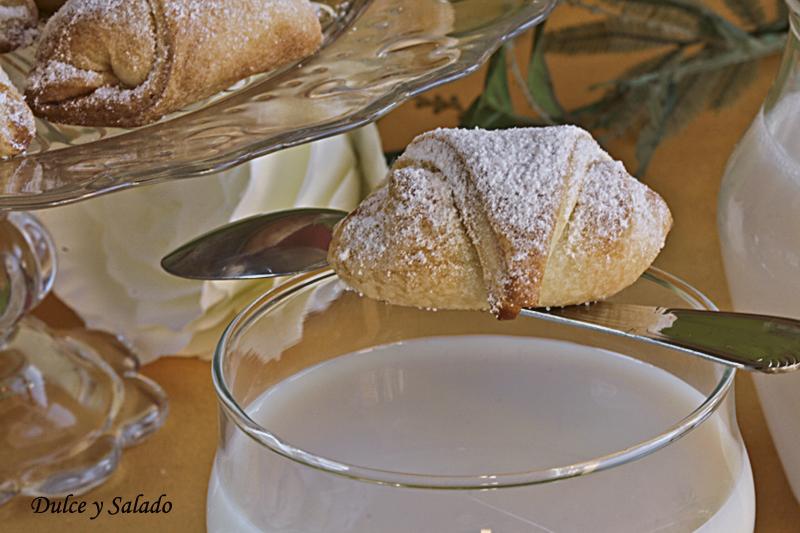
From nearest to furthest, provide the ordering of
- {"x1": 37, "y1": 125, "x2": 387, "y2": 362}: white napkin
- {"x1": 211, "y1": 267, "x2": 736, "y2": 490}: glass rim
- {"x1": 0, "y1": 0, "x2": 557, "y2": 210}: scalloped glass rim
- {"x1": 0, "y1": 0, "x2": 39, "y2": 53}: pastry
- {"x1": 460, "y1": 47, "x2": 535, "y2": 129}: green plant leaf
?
{"x1": 211, "y1": 267, "x2": 736, "y2": 490}: glass rim, {"x1": 0, "y1": 0, "x2": 557, "y2": 210}: scalloped glass rim, {"x1": 0, "y1": 0, "x2": 39, "y2": 53}: pastry, {"x1": 37, "y1": 125, "x2": 387, "y2": 362}: white napkin, {"x1": 460, "y1": 47, "x2": 535, "y2": 129}: green plant leaf

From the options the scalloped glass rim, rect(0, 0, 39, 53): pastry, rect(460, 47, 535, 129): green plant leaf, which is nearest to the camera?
the scalloped glass rim

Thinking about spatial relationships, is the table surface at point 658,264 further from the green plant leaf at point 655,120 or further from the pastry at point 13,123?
the pastry at point 13,123

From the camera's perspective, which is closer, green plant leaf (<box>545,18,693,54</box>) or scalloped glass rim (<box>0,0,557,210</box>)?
scalloped glass rim (<box>0,0,557,210</box>)

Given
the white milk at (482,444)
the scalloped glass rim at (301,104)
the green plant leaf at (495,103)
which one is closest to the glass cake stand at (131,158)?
the scalloped glass rim at (301,104)

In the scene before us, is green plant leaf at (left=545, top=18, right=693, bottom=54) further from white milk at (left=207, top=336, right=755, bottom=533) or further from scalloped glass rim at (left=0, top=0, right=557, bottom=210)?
white milk at (left=207, top=336, right=755, bottom=533)

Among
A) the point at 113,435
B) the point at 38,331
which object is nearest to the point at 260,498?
the point at 113,435

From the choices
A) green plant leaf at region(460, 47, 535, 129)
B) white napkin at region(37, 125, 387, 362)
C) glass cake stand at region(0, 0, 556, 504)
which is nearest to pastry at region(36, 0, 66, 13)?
glass cake stand at region(0, 0, 556, 504)

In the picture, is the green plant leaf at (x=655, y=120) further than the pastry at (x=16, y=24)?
Yes
